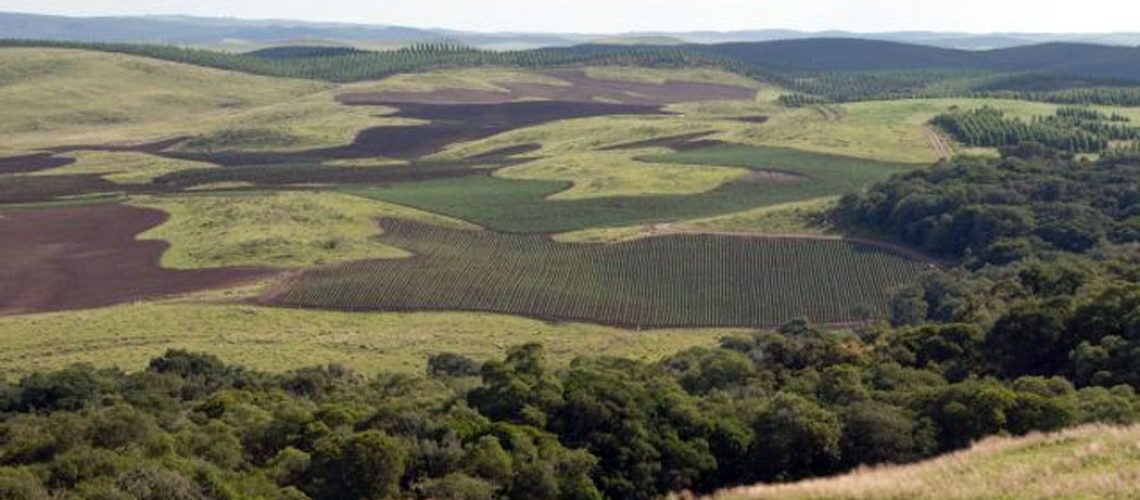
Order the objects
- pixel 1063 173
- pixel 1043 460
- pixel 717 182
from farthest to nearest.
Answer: pixel 717 182 → pixel 1063 173 → pixel 1043 460

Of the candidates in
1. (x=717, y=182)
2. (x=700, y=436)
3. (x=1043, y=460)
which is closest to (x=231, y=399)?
(x=700, y=436)

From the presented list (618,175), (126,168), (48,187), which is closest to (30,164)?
(126,168)

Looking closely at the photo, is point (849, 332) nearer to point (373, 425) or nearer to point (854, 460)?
point (854, 460)

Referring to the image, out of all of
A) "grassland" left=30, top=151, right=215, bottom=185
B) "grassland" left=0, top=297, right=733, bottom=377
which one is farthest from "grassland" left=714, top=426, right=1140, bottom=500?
"grassland" left=30, top=151, right=215, bottom=185

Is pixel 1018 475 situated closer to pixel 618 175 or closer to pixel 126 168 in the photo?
pixel 618 175

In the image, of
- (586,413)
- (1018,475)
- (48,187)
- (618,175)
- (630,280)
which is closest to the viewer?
(1018,475)

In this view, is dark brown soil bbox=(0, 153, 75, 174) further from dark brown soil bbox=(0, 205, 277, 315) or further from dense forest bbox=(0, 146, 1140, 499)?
dense forest bbox=(0, 146, 1140, 499)
